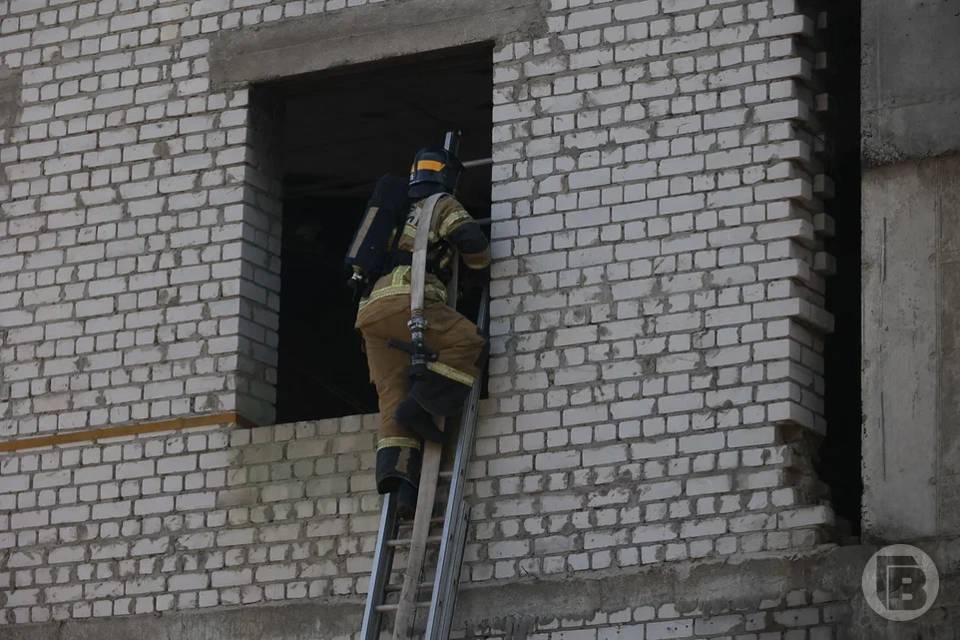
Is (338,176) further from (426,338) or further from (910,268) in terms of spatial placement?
(910,268)

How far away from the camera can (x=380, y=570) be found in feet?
38.8

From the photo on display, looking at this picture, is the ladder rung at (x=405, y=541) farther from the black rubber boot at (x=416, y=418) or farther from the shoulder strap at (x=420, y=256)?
the shoulder strap at (x=420, y=256)

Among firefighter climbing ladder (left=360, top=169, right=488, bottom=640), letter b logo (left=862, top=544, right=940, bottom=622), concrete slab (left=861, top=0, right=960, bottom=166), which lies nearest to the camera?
letter b logo (left=862, top=544, right=940, bottom=622)

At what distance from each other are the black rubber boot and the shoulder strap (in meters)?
0.47

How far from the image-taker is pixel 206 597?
497 inches

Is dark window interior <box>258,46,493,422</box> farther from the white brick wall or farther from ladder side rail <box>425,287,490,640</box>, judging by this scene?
ladder side rail <box>425,287,490,640</box>

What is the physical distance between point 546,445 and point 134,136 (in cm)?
325

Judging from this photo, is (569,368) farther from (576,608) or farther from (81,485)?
(81,485)

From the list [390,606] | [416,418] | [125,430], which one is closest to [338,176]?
[125,430]

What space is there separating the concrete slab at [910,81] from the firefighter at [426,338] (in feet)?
6.82

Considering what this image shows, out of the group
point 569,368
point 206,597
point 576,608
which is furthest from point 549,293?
point 206,597

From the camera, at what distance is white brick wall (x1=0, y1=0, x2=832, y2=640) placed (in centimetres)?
1170

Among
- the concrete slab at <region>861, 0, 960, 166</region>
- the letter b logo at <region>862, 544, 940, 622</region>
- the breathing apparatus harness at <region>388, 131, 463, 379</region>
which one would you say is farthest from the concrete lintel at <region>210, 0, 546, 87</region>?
the letter b logo at <region>862, 544, 940, 622</region>

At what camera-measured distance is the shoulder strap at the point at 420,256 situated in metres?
12.0
